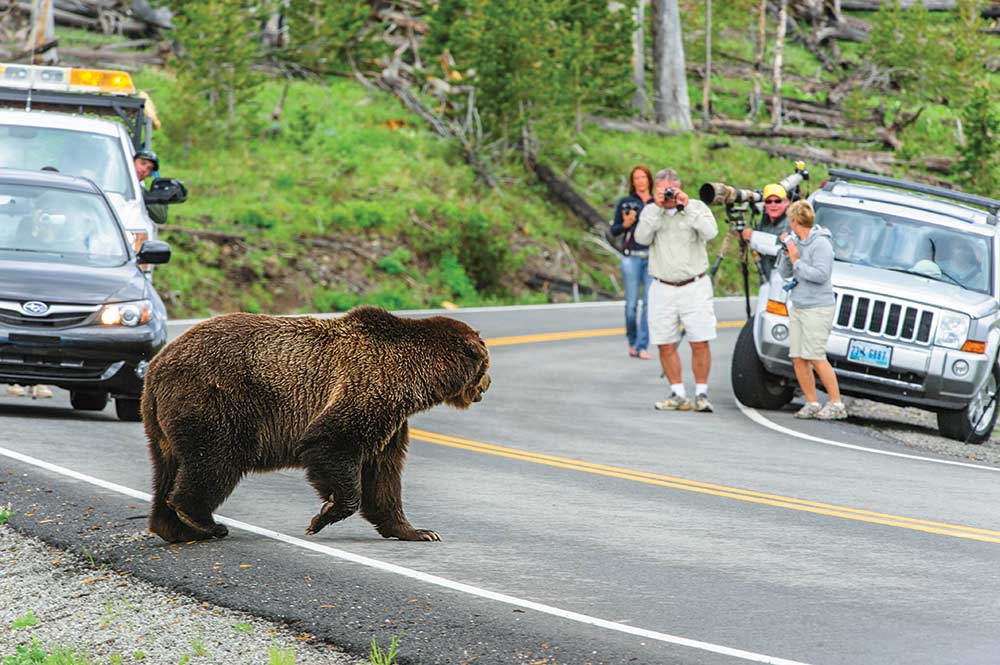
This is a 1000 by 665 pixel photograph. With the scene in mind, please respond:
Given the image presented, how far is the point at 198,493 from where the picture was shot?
721 centimetres

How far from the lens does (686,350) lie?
21.2 meters

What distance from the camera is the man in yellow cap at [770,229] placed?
49.5 feet

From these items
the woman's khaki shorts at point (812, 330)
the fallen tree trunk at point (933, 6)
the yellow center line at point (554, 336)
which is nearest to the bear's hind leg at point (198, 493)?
the woman's khaki shorts at point (812, 330)

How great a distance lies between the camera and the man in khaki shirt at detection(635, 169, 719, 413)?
14414 mm

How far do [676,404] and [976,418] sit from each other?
2872 mm

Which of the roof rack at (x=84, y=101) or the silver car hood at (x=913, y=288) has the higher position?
the roof rack at (x=84, y=101)

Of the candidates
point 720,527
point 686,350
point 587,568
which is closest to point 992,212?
point 686,350

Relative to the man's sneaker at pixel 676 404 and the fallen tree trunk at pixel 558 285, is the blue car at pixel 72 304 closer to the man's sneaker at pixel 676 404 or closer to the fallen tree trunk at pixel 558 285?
the man's sneaker at pixel 676 404

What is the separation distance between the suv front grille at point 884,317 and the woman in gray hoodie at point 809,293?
13.6 inches

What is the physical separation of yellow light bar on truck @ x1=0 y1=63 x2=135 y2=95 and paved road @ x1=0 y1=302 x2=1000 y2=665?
600 centimetres

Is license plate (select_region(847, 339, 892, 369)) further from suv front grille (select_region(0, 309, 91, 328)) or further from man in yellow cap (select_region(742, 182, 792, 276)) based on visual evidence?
suv front grille (select_region(0, 309, 91, 328))

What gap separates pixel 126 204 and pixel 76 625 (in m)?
8.81

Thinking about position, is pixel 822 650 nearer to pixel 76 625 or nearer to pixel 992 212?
pixel 76 625

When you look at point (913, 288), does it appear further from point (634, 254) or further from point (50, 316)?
point (50, 316)
